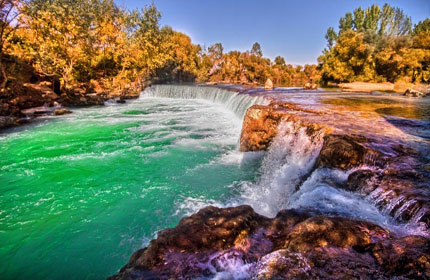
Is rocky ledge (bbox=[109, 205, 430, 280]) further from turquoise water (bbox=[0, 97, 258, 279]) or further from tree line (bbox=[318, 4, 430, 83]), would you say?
tree line (bbox=[318, 4, 430, 83])

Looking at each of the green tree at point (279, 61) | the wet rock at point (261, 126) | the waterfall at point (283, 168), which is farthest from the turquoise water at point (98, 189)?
the green tree at point (279, 61)

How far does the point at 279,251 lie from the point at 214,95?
20180 mm

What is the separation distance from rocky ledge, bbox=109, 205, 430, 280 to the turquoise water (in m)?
1.65

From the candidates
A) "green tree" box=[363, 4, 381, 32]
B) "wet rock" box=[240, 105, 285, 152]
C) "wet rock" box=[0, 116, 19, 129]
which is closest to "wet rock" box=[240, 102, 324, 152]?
"wet rock" box=[240, 105, 285, 152]

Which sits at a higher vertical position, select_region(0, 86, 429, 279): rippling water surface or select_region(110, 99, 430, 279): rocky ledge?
select_region(110, 99, 430, 279): rocky ledge

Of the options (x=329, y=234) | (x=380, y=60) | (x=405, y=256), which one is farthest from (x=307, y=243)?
(x=380, y=60)

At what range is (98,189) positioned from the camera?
5.54 metres

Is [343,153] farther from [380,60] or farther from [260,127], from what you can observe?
[380,60]

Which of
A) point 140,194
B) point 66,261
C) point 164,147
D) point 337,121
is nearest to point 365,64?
point 337,121

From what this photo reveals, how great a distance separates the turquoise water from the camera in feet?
11.7

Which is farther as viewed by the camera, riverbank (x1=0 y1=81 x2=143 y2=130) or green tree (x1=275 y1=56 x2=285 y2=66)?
green tree (x1=275 y1=56 x2=285 y2=66)

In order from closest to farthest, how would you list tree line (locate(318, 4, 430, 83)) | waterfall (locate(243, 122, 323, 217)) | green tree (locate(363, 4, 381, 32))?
waterfall (locate(243, 122, 323, 217)) < tree line (locate(318, 4, 430, 83)) < green tree (locate(363, 4, 381, 32))

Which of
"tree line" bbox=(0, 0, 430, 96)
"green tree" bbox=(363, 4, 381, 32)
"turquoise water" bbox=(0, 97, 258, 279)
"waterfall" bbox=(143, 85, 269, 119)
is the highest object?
"green tree" bbox=(363, 4, 381, 32)

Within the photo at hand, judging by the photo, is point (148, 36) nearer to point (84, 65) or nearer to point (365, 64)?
point (84, 65)
